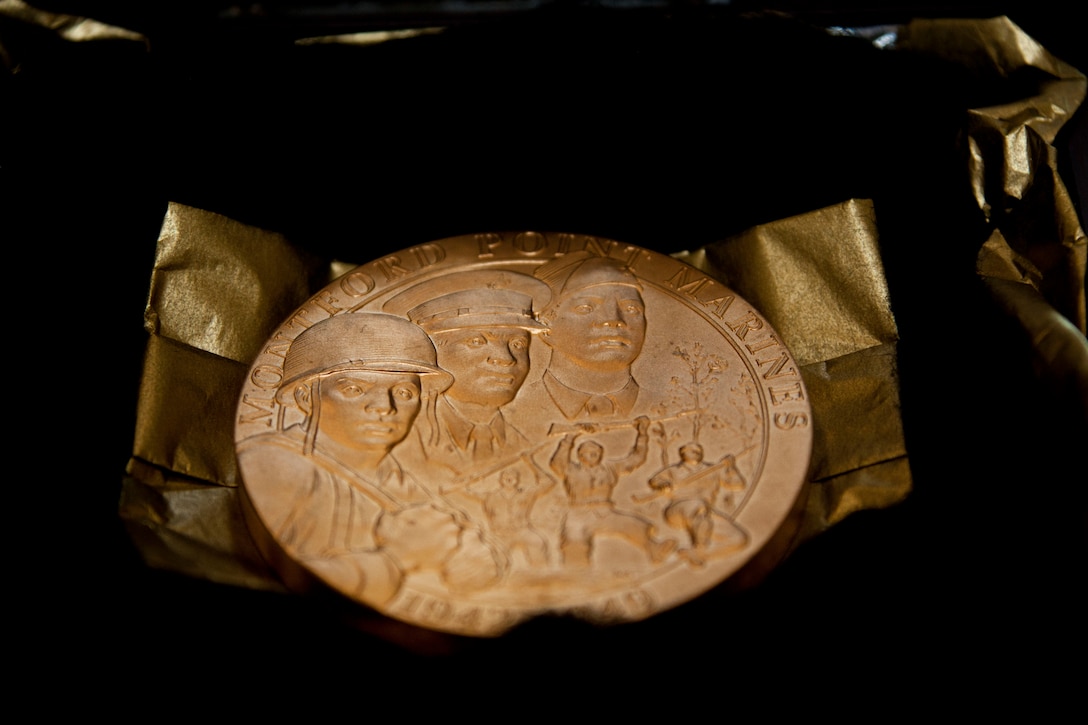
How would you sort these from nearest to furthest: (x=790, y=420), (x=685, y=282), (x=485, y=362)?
(x=790, y=420) → (x=485, y=362) → (x=685, y=282)

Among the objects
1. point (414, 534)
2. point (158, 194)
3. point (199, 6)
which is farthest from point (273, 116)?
point (414, 534)

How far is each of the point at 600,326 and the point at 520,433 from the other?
0.26 m

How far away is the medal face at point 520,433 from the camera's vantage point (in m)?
1.34

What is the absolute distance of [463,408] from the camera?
1.57 meters

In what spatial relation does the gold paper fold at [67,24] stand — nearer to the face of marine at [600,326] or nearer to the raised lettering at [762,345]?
the face of marine at [600,326]

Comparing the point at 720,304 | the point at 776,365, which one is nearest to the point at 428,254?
the point at 720,304

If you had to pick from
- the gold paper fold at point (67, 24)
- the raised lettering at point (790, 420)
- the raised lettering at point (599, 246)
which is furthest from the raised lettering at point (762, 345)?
the gold paper fold at point (67, 24)

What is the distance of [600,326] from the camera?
5.41 feet

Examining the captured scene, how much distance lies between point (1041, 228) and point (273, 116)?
1573 mm

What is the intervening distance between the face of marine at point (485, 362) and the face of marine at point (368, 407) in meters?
0.08

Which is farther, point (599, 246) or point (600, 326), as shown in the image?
point (599, 246)

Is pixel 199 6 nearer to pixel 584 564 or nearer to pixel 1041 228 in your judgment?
pixel 584 564

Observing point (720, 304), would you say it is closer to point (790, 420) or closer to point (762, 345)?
point (762, 345)

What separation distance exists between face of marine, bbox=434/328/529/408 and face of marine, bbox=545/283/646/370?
8 centimetres
